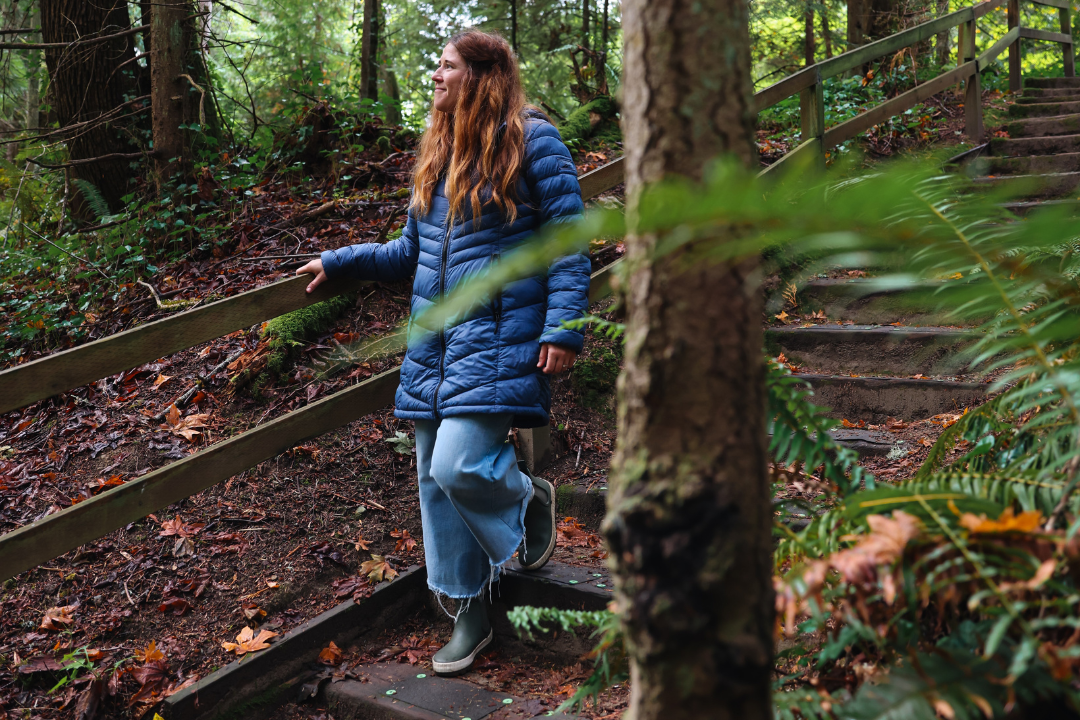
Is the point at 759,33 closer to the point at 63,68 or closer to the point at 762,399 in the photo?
the point at 63,68

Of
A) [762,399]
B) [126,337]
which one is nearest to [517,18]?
[126,337]

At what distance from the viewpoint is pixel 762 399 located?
3.10ft

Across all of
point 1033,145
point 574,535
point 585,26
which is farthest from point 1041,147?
point 574,535

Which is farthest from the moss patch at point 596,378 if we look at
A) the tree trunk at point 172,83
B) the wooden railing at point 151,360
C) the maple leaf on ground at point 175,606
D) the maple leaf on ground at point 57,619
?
the tree trunk at point 172,83

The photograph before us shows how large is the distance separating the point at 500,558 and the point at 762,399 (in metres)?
1.93

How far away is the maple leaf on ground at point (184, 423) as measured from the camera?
367cm

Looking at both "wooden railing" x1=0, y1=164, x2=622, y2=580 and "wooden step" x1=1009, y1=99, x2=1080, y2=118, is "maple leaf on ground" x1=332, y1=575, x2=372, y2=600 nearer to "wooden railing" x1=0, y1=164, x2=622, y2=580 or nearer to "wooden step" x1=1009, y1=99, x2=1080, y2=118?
"wooden railing" x1=0, y1=164, x2=622, y2=580

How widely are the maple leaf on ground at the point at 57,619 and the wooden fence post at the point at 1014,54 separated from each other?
10.3m

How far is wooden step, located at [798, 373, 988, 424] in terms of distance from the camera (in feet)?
11.4

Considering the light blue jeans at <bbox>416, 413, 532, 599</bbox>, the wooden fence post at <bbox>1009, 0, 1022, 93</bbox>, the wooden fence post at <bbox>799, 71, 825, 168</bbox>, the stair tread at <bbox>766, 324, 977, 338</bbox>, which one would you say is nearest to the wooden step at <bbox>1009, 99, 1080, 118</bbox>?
the wooden fence post at <bbox>1009, 0, 1022, 93</bbox>

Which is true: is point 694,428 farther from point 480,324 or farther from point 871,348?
point 871,348

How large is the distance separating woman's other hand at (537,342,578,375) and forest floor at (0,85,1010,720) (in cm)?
64

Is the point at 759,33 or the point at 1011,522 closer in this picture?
the point at 1011,522

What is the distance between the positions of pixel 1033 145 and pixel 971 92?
0.76 metres
